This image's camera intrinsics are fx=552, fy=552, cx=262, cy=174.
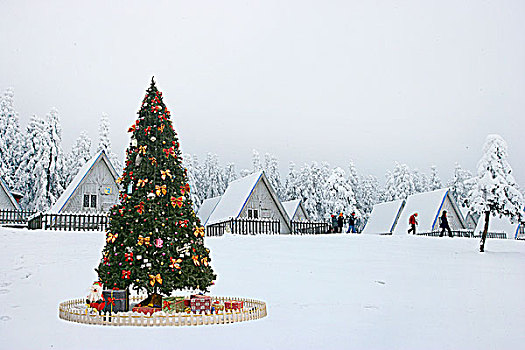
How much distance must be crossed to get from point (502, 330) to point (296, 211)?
126ft

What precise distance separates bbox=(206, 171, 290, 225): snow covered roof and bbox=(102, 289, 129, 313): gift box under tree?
2271cm

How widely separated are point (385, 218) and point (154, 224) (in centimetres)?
4251

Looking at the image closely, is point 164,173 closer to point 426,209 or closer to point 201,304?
point 201,304

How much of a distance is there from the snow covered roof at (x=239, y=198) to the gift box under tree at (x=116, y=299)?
2271 cm

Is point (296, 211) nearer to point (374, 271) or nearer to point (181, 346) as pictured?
point (374, 271)

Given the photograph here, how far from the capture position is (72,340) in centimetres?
984

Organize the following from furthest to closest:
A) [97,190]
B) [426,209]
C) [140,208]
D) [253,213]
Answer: [426,209], [253,213], [97,190], [140,208]

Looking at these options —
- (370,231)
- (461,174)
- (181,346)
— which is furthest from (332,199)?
(181,346)

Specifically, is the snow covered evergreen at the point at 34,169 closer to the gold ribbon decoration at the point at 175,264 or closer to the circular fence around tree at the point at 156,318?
the gold ribbon decoration at the point at 175,264

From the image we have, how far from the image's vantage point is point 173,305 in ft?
44.8

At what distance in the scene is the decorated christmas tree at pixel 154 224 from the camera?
41.7 ft

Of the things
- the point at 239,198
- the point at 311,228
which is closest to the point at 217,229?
the point at 239,198

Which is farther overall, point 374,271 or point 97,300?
point 374,271

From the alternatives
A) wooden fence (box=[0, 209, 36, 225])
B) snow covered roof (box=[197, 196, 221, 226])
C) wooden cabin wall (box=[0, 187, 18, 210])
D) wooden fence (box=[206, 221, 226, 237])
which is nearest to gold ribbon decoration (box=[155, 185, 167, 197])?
wooden fence (box=[206, 221, 226, 237])
